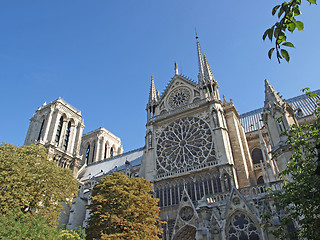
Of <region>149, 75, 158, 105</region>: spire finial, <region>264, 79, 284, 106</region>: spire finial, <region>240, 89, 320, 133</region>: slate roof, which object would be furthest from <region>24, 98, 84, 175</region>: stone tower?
<region>264, 79, 284, 106</region>: spire finial

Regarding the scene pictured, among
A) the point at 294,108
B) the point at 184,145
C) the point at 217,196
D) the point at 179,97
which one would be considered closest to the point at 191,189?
the point at 217,196

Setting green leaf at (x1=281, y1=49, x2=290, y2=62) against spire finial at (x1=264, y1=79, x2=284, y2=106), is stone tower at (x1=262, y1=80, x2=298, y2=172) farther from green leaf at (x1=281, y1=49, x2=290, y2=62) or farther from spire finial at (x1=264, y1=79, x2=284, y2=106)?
green leaf at (x1=281, y1=49, x2=290, y2=62)

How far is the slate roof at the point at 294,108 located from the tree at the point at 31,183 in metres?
24.0

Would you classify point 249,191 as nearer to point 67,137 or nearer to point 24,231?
point 24,231

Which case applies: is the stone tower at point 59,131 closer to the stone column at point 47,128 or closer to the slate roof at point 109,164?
the stone column at point 47,128

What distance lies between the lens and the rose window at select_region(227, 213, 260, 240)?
17.3 meters

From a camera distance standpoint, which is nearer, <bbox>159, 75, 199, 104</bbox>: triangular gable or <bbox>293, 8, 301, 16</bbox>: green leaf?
<bbox>293, 8, 301, 16</bbox>: green leaf

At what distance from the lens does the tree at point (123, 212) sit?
59.8 feet

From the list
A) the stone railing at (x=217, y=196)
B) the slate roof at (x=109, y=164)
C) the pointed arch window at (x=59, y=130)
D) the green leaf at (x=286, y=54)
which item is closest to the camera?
the green leaf at (x=286, y=54)

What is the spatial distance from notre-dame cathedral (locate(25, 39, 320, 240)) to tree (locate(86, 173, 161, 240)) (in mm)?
3506

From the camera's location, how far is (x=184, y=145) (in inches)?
1093

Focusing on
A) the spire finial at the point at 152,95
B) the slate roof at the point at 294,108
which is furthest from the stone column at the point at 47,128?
the slate roof at the point at 294,108

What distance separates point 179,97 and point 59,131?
2649cm

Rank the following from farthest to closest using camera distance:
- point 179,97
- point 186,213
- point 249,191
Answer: point 179,97, point 186,213, point 249,191
